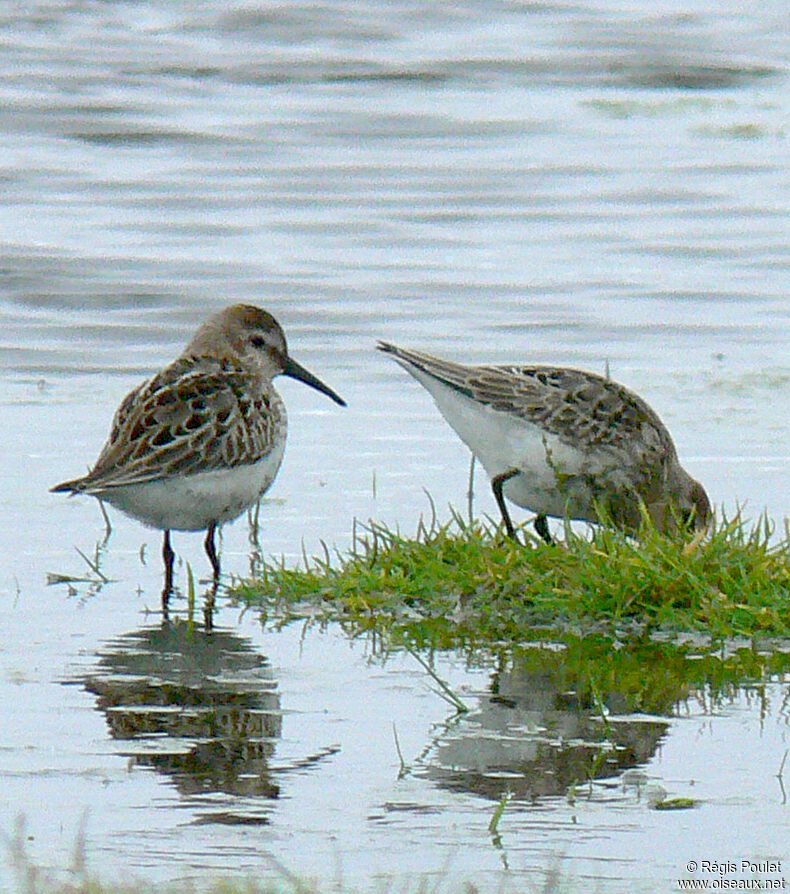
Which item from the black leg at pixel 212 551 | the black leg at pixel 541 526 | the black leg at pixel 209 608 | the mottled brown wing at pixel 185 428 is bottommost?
the black leg at pixel 209 608

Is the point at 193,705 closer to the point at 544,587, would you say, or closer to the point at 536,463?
the point at 544,587

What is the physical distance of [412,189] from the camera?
65.3ft

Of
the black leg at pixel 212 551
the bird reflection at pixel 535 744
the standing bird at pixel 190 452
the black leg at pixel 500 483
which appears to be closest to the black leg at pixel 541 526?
the black leg at pixel 500 483

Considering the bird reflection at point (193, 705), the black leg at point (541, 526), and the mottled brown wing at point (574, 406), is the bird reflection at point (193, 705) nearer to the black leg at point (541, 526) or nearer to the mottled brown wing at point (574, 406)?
the black leg at point (541, 526)

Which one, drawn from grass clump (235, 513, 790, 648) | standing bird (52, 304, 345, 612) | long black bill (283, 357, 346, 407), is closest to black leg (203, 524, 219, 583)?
standing bird (52, 304, 345, 612)

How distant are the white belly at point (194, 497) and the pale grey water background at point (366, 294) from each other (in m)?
0.27

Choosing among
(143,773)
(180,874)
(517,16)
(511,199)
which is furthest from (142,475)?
(517,16)

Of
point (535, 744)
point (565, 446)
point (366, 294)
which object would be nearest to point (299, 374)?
point (565, 446)

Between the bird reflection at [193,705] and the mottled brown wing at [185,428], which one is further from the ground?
the mottled brown wing at [185,428]

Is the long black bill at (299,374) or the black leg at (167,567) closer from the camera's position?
the black leg at (167,567)

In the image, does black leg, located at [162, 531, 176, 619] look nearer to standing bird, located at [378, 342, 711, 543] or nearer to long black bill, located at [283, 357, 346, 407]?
standing bird, located at [378, 342, 711, 543]

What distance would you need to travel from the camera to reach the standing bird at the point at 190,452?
332 inches

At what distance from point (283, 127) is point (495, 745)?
1666 cm

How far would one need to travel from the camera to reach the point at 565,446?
348 inches
